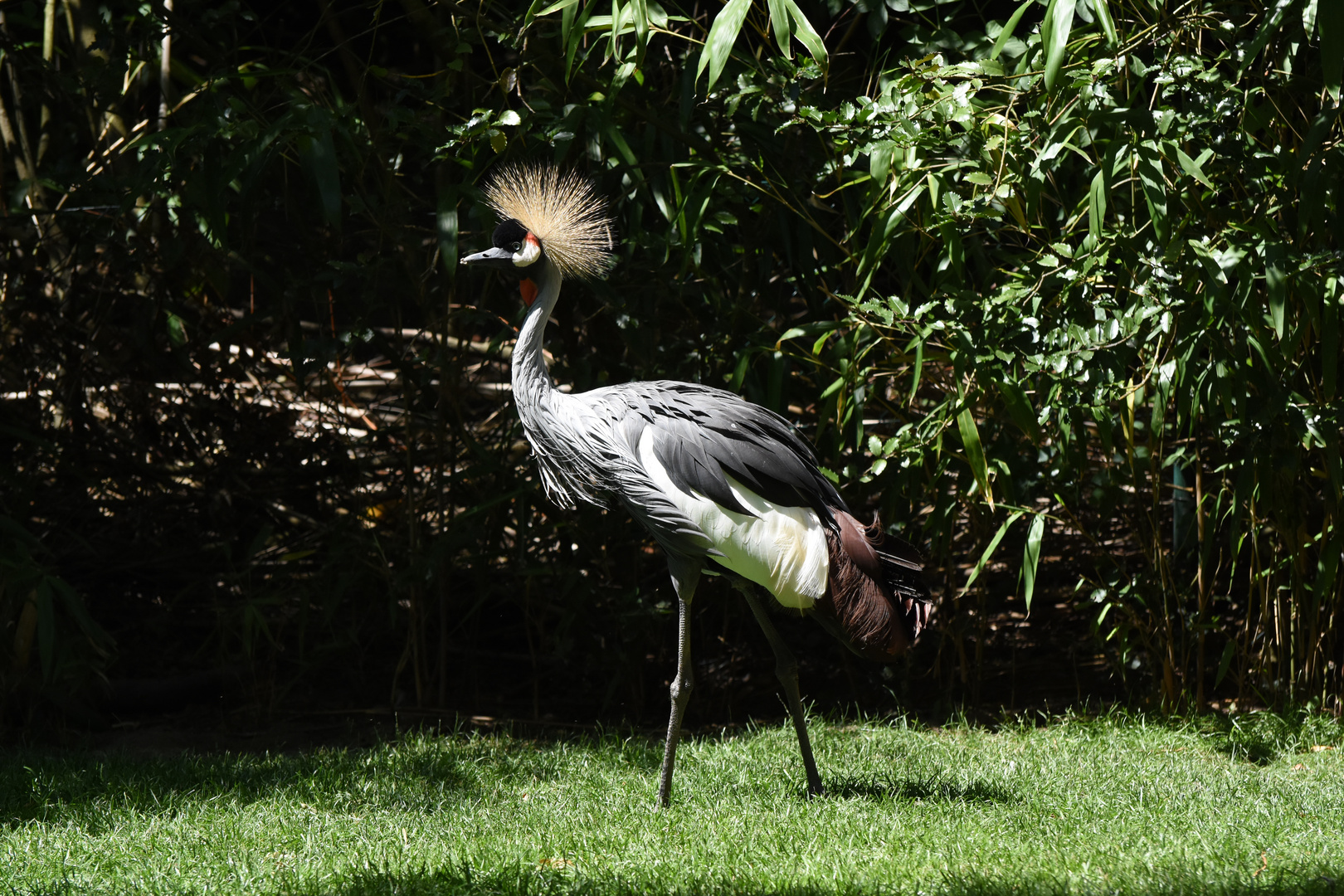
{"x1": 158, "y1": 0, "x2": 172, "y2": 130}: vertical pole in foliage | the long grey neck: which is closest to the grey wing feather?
the long grey neck

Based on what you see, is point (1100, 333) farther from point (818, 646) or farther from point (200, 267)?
point (200, 267)

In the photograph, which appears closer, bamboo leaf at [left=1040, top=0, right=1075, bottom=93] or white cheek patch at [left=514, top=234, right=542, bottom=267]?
bamboo leaf at [left=1040, top=0, right=1075, bottom=93]

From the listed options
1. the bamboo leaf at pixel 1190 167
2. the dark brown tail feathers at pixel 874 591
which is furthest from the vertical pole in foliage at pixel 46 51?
the bamboo leaf at pixel 1190 167

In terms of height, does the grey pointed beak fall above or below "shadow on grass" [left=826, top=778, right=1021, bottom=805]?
above

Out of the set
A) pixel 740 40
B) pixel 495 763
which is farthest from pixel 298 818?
pixel 740 40

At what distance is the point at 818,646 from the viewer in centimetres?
561

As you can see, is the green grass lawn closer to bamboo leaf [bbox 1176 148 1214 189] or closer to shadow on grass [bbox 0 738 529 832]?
shadow on grass [bbox 0 738 529 832]

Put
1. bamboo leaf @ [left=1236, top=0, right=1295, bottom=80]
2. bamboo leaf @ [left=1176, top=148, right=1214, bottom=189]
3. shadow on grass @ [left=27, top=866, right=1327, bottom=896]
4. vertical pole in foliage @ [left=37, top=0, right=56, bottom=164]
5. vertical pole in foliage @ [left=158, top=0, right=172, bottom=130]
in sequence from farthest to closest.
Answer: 1. vertical pole in foliage @ [left=37, top=0, right=56, bottom=164]
2. vertical pole in foliage @ [left=158, top=0, right=172, bottom=130]
3. bamboo leaf @ [left=1176, top=148, right=1214, bottom=189]
4. bamboo leaf @ [left=1236, top=0, right=1295, bottom=80]
5. shadow on grass @ [left=27, top=866, right=1327, bottom=896]

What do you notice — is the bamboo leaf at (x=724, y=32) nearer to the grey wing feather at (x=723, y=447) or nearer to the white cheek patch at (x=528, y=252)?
the white cheek patch at (x=528, y=252)

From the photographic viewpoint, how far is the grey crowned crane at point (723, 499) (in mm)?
3566

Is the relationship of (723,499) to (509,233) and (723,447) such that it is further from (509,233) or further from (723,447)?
(509,233)

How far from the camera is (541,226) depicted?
3.98 m

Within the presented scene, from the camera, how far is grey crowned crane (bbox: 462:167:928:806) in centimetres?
357

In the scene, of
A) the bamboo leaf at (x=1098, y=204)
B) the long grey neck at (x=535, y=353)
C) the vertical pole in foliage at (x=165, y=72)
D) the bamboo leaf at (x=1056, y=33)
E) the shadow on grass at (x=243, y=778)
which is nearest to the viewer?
→ the bamboo leaf at (x=1056, y=33)
